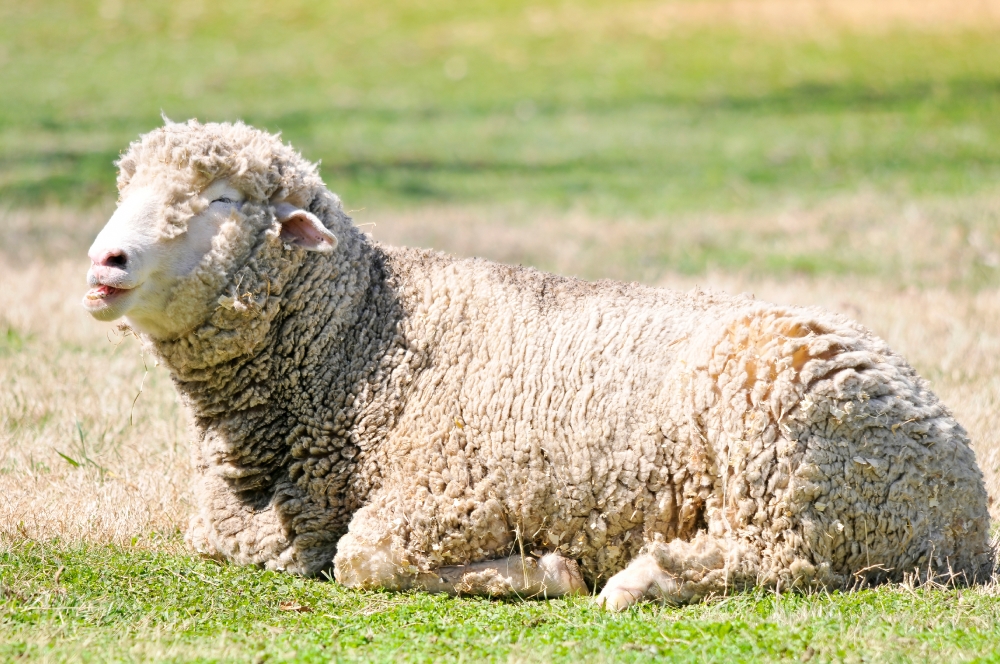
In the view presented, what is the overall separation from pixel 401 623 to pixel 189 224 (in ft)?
5.61

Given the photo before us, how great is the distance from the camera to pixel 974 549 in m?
4.61

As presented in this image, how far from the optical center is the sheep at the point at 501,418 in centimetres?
446

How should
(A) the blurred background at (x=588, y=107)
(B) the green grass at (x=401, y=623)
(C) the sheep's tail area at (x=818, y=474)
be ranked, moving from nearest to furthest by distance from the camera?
(B) the green grass at (x=401, y=623) → (C) the sheep's tail area at (x=818, y=474) → (A) the blurred background at (x=588, y=107)

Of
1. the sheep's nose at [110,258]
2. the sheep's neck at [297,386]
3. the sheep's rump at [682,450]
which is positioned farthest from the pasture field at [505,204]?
the sheep's nose at [110,258]

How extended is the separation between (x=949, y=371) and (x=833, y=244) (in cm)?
432

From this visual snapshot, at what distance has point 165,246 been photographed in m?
4.62

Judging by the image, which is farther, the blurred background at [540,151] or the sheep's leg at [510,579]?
the blurred background at [540,151]

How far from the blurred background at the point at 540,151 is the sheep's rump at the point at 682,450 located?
1.15 metres

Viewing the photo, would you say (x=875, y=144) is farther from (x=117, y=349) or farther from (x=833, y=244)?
(x=117, y=349)

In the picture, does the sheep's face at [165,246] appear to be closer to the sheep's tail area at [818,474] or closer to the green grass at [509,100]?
the sheep's tail area at [818,474]

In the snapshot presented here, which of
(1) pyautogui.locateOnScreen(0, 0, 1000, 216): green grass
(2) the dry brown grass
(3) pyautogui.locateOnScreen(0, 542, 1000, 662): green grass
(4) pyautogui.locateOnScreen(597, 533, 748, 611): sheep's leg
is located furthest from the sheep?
(1) pyautogui.locateOnScreen(0, 0, 1000, 216): green grass

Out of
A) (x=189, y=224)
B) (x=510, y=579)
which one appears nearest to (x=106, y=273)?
(x=189, y=224)

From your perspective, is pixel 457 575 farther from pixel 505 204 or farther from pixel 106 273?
pixel 505 204

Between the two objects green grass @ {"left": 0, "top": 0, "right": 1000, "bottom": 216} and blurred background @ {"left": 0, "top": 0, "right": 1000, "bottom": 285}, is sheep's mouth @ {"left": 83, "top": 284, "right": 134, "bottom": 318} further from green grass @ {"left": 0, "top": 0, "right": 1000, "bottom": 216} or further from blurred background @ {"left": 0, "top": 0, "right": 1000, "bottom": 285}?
green grass @ {"left": 0, "top": 0, "right": 1000, "bottom": 216}
